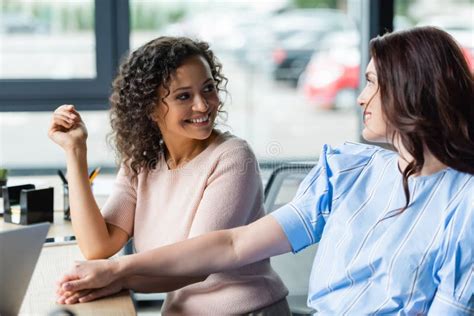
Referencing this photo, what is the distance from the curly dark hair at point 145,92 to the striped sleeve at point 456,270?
31.9 inches

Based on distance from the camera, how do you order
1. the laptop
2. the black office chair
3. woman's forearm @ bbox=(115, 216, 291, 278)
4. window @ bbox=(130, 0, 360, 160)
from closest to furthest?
the laptop, woman's forearm @ bbox=(115, 216, 291, 278), the black office chair, window @ bbox=(130, 0, 360, 160)

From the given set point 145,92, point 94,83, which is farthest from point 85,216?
point 94,83

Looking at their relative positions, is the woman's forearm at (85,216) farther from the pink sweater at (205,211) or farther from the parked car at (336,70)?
the parked car at (336,70)

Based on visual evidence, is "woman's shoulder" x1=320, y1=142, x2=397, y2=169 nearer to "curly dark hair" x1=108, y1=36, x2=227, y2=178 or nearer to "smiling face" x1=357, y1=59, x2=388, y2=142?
"smiling face" x1=357, y1=59, x2=388, y2=142

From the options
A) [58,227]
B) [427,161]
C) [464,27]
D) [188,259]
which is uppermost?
[464,27]

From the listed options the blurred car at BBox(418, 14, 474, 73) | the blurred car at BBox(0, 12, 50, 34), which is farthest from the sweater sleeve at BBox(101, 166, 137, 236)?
the blurred car at BBox(418, 14, 474, 73)

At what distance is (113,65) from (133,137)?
1.45 m

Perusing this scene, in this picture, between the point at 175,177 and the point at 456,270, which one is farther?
the point at 175,177

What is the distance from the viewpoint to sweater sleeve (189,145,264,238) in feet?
6.00

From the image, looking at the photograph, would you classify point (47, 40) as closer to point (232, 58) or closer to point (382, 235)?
point (232, 58)

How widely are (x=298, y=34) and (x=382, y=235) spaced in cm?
261

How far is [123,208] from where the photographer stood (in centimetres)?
200

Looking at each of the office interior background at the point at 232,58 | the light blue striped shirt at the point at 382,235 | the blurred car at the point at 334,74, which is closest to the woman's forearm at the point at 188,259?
the light blue striped shirt at the point at 382,235

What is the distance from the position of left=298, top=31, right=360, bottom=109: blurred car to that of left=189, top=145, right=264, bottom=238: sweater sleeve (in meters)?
2.06
